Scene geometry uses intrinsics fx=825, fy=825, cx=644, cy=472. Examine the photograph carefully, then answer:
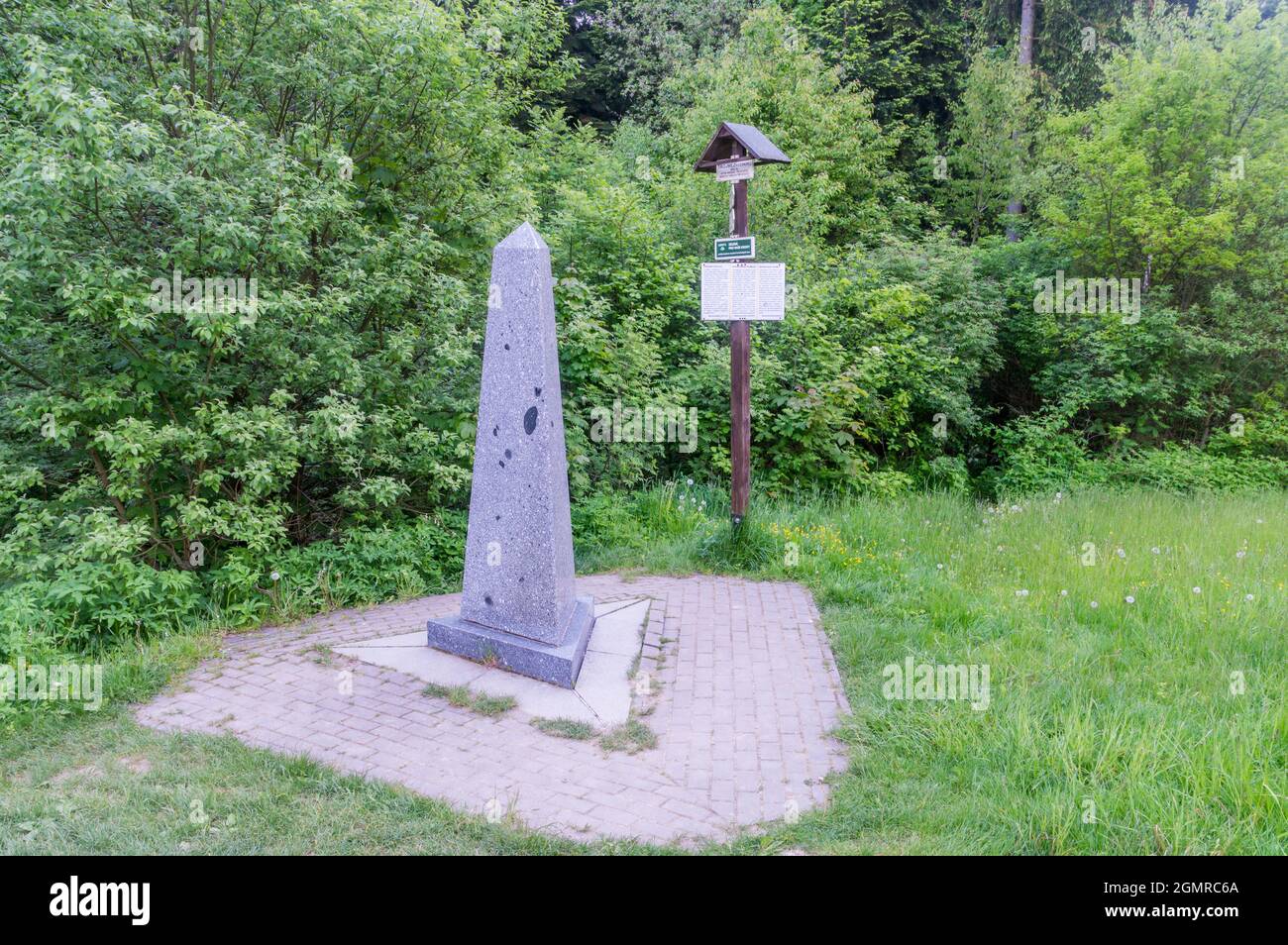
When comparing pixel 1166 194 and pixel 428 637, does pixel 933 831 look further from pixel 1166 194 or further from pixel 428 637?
pixel 1166 194

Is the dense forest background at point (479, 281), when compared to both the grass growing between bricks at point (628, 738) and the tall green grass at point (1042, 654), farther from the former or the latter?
the grass growing between bricks at point (628, 738)

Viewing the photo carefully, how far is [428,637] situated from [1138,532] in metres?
6.61

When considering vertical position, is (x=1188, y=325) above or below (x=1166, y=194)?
below

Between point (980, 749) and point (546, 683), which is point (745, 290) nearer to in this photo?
point (546, 683)

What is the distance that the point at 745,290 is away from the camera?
7117 mm

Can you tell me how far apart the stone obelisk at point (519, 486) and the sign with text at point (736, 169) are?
8.64 feet

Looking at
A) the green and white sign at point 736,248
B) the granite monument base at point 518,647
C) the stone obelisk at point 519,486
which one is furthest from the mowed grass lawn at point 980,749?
the green and white sign at point 736,248

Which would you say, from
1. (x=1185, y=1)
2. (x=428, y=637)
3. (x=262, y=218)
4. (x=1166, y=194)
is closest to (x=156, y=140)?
(x=262, y=218)

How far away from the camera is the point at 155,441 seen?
545cm

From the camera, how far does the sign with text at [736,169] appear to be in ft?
23.4

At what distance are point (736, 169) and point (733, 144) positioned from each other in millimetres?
295

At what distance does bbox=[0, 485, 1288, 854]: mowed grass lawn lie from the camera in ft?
10.8

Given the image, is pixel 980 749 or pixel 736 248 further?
pixel 736 248

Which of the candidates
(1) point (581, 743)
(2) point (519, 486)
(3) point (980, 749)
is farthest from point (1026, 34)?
(1) point (581, 743)
